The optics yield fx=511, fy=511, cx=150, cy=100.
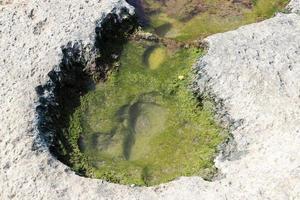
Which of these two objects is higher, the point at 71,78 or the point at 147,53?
the point at 71,78

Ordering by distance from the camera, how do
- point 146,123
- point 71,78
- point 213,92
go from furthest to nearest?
point 71,78, point 146,123, point 213,92

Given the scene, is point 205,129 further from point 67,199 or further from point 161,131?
point 67,199

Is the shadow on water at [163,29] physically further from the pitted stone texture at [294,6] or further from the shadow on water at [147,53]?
the pitted stone texture at [294,6]

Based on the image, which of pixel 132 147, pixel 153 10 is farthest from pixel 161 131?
pixel 153 10

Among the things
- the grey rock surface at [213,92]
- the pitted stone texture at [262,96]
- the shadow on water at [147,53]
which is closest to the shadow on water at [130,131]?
the shadow on water at [147,53]

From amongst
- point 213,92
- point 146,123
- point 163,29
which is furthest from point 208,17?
point 146,123

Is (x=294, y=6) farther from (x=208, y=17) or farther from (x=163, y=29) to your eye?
(x=163, y=29)
